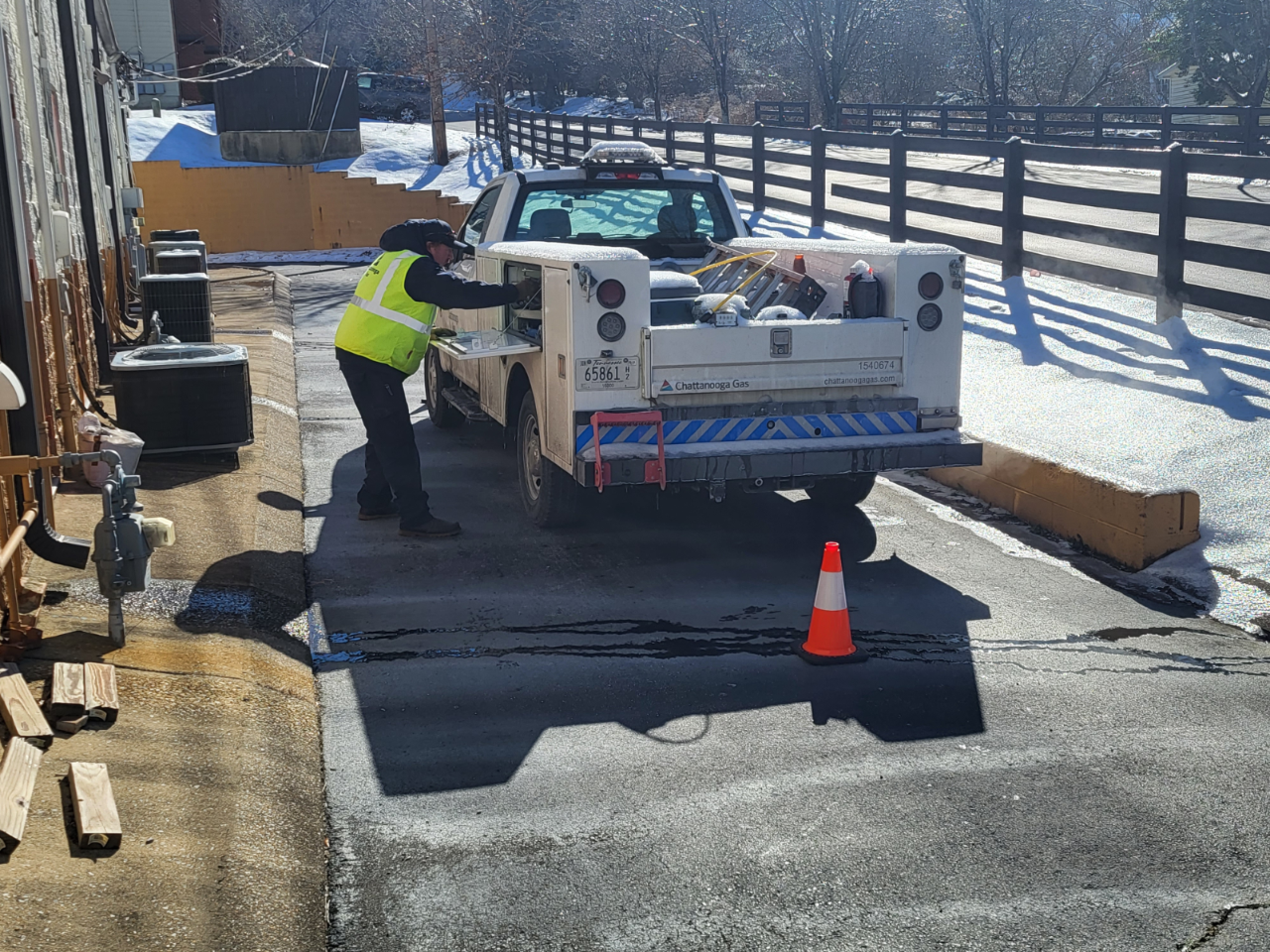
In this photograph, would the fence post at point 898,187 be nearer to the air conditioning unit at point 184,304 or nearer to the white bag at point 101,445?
the air conditioning unit at point 184,304

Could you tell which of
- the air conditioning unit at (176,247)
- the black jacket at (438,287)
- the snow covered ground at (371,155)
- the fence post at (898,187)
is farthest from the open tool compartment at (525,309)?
the snow covered ground at (371,155)

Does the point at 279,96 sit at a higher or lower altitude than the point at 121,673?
higher

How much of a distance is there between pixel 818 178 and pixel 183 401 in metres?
11.4

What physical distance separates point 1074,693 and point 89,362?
8468mm

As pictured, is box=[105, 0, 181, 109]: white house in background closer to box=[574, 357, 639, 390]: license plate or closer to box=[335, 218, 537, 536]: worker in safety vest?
box=[335, 218, 537, 536]: worker in safety vest

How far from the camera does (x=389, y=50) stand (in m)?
62.9

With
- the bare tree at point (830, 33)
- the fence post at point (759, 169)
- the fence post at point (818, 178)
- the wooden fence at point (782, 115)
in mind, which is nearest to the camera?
the fence post at point (818, 178)

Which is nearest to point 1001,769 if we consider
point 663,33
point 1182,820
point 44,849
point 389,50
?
point 1182,820

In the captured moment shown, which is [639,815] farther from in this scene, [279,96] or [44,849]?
[279,96]

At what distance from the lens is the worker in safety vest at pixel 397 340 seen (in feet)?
25.0

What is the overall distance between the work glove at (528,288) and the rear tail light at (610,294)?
0.81 meters

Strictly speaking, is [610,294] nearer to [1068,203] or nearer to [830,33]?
[1068,203]

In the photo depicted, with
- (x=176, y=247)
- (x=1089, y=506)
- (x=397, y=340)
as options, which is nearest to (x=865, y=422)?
(x=1089, y=506)

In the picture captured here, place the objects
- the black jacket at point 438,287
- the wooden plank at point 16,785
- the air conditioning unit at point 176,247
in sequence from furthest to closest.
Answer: the air conditioning unit at point 176,247 < the black jacket at point 438,287 < the wooden plank at point 16,785
